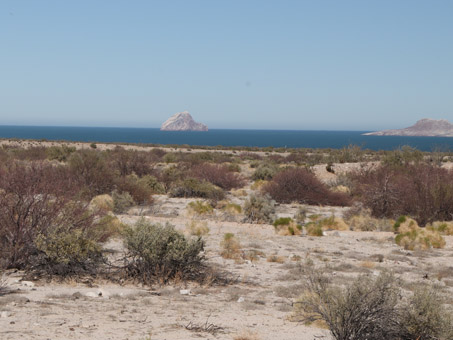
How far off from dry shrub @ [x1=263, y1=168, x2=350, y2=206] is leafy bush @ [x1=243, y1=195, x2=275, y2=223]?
4777 millimetres

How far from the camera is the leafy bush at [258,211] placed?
16930mm

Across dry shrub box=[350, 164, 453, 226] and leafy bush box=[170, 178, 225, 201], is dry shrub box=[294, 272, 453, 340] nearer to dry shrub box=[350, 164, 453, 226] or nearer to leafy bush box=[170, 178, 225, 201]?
dry shrub box=[350, 164, 453, 226]

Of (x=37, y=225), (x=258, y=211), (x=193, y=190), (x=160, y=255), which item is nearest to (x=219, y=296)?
(x=160, y=255)

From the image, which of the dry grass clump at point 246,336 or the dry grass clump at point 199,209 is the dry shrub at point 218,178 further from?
the dry grass clump at point 246,336

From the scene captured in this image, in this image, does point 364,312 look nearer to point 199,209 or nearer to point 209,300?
point 209,300

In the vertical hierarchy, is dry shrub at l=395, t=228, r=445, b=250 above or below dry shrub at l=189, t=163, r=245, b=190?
below

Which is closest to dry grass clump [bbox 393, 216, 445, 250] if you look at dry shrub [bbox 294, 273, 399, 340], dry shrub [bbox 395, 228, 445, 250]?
dry shrub [bbox 395, 228, 445, 250]

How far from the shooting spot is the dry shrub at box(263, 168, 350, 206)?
22.0 metres

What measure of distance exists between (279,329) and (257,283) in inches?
107

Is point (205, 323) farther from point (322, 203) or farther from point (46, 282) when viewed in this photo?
point (322, 203)

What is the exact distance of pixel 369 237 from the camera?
1396 cm

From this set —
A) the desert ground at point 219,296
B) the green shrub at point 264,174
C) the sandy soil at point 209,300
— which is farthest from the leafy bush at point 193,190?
the sandy soil at point 209,300

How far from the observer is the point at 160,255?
27.4ft

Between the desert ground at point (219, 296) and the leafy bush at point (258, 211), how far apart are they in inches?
136
